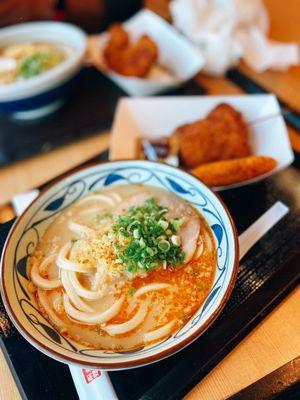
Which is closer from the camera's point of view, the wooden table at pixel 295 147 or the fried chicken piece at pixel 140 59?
the wooden table at pixel 295 147

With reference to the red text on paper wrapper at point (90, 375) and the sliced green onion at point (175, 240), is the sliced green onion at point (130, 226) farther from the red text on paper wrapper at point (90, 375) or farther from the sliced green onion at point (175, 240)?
the red text on paper wrapper at point (90, 375)

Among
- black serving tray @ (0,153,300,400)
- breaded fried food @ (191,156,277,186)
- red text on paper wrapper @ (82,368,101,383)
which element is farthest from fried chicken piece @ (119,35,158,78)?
red text on paper wrapper @ (82,368,101,383)

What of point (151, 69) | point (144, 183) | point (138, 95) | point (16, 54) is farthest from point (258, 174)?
point (16, 54)

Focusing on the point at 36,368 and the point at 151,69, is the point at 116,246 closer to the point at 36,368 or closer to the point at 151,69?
the point at 36,368

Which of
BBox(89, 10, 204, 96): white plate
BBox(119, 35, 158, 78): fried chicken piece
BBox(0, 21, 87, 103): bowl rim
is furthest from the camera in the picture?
BBox(119, 35, 158, 78): fried chicken piece

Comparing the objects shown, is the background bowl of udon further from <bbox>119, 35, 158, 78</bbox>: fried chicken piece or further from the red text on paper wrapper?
<bbox>119, 35, 158, 78</bbox>: fried chicken piece

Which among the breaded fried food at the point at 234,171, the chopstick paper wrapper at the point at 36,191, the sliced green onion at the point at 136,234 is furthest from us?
the breaded fried food at the point at 234,171

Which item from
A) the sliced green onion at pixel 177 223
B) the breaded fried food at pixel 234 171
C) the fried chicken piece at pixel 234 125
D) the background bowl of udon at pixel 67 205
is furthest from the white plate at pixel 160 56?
the sliced green onion at pixel 177 223
